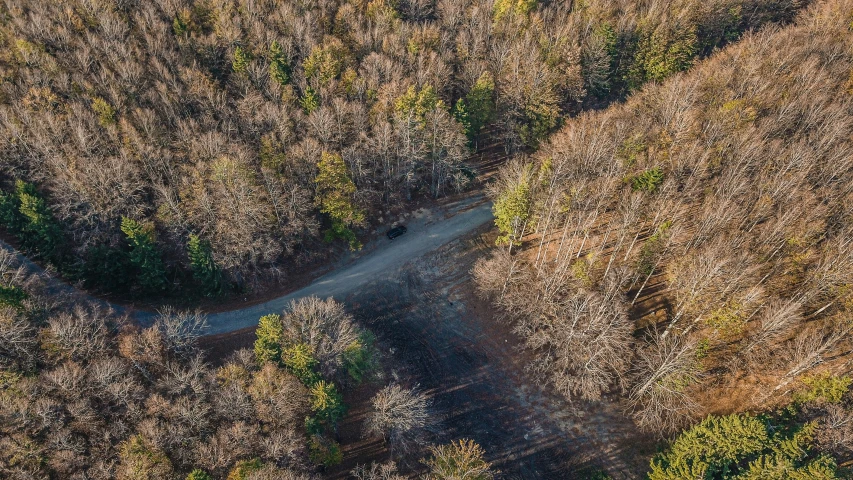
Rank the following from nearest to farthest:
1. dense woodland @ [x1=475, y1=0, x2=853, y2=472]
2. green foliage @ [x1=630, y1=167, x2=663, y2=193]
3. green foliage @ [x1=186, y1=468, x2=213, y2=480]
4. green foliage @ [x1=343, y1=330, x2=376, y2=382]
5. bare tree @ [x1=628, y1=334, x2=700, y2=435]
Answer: green foliage @ [x1=186, y1=468, x2=213, y2=480], bare tree @ [x1=628, y1=334, x2=700, y2=435], dense woodland @ [x1=475, y1=0, x2=853, y2=472], green foliage @ [x1=343, y1=330, x2=376, y2=382], green foliage @ [x1=630, y1=167, x2=663, y2=193]

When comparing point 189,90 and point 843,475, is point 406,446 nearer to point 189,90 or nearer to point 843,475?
point 843,475

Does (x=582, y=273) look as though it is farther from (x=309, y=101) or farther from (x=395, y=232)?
(x=309, y=101)

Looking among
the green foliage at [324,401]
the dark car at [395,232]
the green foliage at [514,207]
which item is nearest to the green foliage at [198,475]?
the green foliage at [324,401]

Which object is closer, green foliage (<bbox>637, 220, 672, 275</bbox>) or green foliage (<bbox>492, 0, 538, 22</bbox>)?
green foliage (<bbox>637, 220, 672, 275</bbox>)

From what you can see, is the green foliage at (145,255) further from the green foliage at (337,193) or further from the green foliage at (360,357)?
the green foliage at (360,357)

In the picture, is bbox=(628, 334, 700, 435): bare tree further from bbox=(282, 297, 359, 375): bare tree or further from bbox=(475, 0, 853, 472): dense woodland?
bbox=(282, 297, 359, 375): bare tree

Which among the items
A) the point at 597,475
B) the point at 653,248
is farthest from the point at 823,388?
the point at 597,475

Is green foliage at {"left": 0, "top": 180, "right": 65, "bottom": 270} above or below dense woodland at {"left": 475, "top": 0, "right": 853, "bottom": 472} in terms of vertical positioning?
above

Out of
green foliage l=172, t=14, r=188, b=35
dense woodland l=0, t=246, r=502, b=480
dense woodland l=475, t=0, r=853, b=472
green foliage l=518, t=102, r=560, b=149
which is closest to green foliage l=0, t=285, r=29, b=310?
dense woodland l=0, t=246, r=502, b=480
